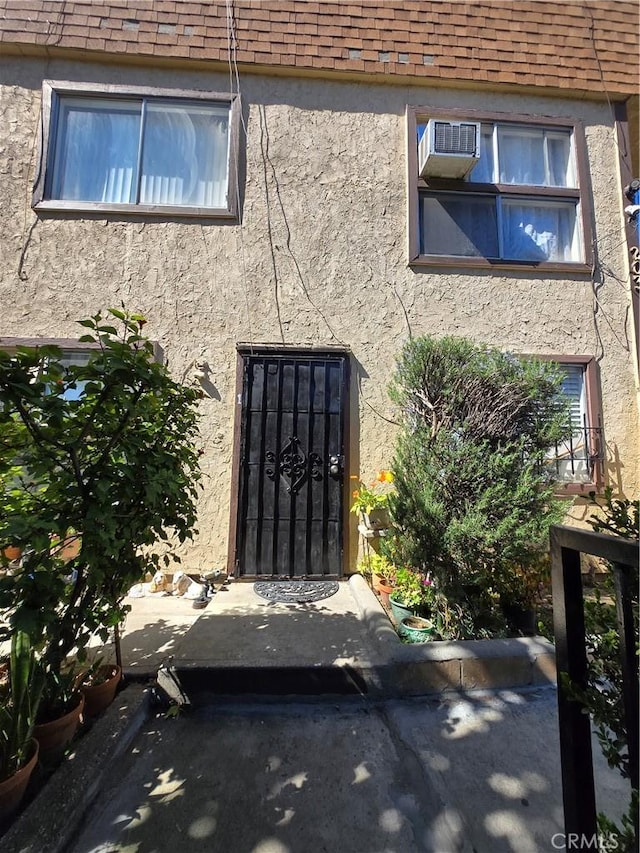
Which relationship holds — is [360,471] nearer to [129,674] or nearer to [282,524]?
[282,524]

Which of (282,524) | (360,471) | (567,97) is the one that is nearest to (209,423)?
(282,524)

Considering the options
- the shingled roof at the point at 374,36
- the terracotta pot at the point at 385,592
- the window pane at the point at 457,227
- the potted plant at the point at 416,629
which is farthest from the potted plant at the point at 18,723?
the shingled roof at the point at 374,36

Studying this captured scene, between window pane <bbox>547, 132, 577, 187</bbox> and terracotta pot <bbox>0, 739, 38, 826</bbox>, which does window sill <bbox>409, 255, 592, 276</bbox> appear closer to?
window pane <bbox>547, 132, 577, 187</bbox>

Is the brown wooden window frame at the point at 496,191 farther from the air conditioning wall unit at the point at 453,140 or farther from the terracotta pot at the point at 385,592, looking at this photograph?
the terracotta pot at the point at 385,592

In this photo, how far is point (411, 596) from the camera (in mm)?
3342

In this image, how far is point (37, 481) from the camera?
196 cm

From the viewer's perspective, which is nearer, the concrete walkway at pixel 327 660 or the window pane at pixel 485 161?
the concrete walkway at pixel 327 660

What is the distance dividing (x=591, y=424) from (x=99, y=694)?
17.8 ft

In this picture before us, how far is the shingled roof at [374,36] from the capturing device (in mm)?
4742

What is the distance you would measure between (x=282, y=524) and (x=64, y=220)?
4.46 m

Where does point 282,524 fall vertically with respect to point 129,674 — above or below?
above

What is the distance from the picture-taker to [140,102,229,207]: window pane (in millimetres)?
4863

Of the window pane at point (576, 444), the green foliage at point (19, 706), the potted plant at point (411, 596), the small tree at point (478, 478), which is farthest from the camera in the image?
the window pane at point (576, 444)

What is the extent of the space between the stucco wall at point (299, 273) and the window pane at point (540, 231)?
35 cm
